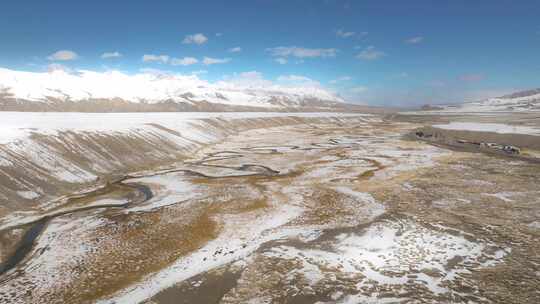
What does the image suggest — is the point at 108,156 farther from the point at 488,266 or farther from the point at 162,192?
the point at 488,266

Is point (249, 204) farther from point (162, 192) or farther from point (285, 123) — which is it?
point (285, 123)

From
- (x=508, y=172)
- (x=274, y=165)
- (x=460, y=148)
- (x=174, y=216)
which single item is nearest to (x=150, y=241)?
(x=174, y=216)

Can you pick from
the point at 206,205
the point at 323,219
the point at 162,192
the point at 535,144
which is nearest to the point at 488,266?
the point at 323,219

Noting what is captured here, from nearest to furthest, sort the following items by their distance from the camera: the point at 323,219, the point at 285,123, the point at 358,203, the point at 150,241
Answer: the point at 150,241 → the point at 323,219 → the point at 358,203 → the point at 285,123

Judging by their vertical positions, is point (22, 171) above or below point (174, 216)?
above

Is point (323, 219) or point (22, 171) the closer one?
point (323, 219)

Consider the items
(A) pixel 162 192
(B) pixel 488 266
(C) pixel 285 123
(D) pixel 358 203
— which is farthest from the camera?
(C) pixel 285 123
